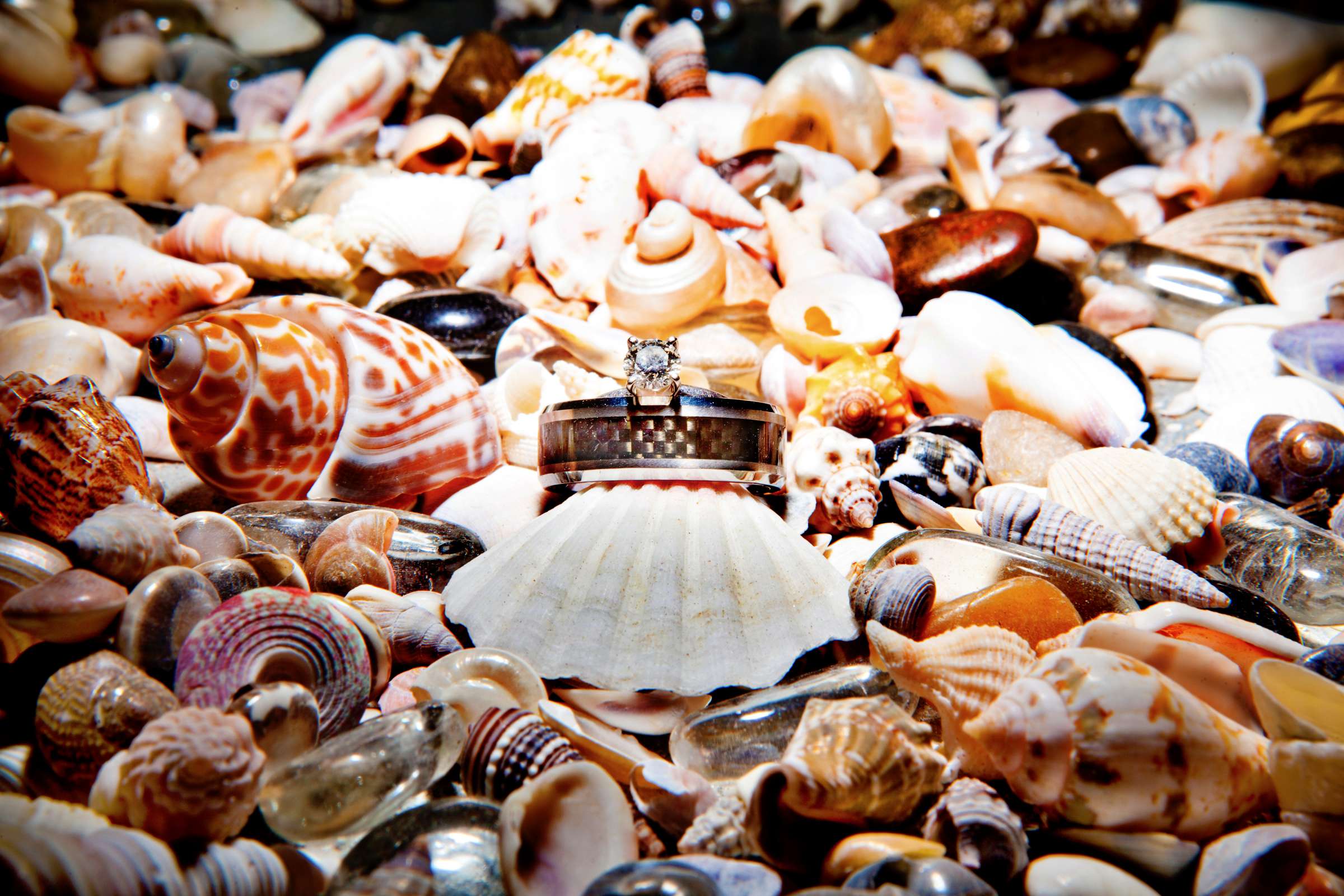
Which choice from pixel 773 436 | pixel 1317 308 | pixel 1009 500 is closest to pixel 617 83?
pixel 773 436

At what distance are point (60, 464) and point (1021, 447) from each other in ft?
5.89

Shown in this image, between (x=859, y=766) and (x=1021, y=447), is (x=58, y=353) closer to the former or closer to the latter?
(x=859, y=766)

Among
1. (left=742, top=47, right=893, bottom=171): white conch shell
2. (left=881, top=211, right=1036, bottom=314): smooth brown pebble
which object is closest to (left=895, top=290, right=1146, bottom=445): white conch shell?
(left=881, top=211, right=1036, bottom=314): smooth brown pebble

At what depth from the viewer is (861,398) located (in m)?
1.76

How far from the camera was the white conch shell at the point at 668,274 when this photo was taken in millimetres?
2018

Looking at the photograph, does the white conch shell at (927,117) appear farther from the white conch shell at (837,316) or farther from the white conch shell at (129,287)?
the white conch shell at (129,287)

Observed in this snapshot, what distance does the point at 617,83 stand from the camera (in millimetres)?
2859

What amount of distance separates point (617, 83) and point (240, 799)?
107 inches

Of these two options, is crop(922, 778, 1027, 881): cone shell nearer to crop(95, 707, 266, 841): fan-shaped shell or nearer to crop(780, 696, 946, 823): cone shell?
crop(780, 696, 946, 823): cone shell

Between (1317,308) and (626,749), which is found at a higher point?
(1317,308)

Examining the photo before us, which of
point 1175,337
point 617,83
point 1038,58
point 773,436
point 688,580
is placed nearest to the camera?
point 688,580

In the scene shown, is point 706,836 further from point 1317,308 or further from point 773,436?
point 1317,308

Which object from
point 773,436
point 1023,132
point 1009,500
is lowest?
point 1009,500

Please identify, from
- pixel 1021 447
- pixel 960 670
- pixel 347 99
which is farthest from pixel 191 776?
pixel 347 99
